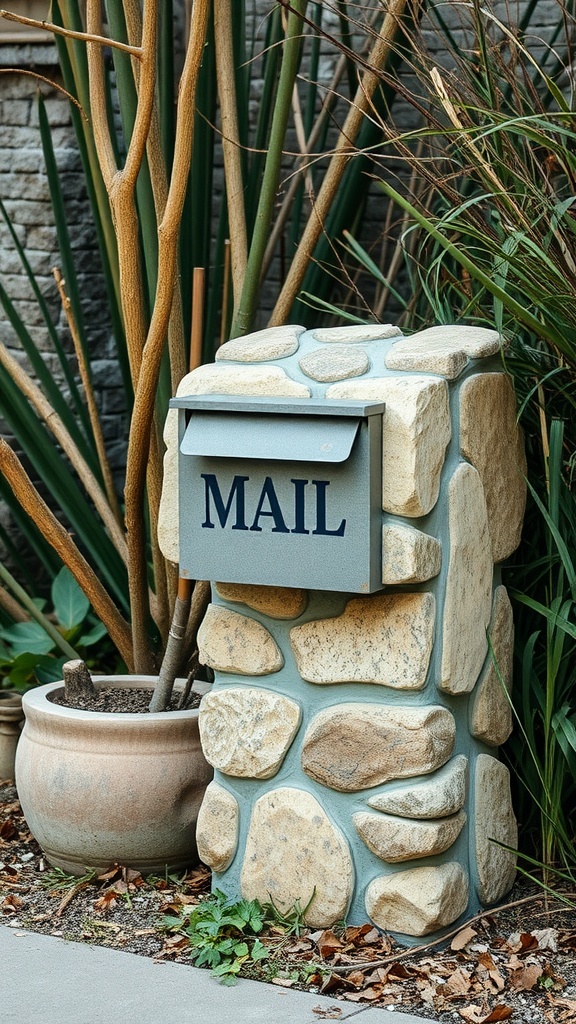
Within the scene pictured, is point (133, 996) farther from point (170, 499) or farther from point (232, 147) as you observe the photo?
point (232, 147)

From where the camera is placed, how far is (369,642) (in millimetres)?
2434

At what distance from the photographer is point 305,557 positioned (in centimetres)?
240

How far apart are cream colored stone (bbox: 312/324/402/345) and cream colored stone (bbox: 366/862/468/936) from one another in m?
1.07

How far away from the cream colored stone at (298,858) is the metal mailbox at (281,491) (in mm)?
481

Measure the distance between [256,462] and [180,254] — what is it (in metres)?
1.22

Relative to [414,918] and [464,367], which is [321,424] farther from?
[414,918]

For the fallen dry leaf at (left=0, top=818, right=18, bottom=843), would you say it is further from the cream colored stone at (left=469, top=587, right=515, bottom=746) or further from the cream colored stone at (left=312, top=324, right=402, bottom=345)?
the cream colored stone at (left=312, top=324, right=402, bottom=345)

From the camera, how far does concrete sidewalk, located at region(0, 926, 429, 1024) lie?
2223 mm

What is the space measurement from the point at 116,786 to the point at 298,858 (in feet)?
1.53

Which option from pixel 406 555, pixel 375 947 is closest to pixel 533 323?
pixel 406 555

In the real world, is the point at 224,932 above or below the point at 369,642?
below

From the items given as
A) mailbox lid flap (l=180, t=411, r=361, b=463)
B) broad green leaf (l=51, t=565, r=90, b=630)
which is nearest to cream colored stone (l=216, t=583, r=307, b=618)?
mailbox lid flap (l=180, t=411, r=361, b=463)

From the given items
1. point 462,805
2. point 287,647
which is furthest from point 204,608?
point 462,805

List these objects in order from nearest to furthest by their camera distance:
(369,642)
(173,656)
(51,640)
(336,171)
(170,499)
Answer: (369,642), (170,499), (173,656), (336,171), (51,640)
